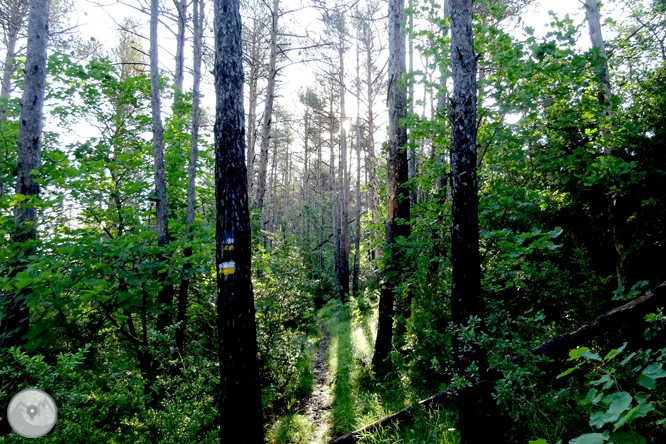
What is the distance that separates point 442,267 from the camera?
5953mm

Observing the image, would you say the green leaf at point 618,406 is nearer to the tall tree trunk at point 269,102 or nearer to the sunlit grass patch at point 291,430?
the sunlit grass patch at point 291,430

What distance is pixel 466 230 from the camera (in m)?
3.22

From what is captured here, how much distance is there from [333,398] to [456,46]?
593 cm

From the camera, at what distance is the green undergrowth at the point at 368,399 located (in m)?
3.83

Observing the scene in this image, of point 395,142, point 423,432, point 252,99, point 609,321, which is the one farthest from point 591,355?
point 252,99

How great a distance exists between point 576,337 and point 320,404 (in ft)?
13.8

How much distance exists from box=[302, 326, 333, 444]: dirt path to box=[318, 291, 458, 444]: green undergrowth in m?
0.13

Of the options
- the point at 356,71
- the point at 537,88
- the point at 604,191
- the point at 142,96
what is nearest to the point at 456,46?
the point at 537,88

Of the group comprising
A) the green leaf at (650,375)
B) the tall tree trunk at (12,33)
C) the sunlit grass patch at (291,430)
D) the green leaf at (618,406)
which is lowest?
the sunlit grass patch at (291,430)

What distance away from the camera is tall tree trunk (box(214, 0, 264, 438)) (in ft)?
11.0

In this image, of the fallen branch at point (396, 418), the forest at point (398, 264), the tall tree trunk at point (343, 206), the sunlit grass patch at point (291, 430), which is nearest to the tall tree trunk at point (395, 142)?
the forest at point (398, 264)

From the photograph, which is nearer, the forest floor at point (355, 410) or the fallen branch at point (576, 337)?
the fallen branch at point (576, 337)

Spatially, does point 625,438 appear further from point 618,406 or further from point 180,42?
point 180,42

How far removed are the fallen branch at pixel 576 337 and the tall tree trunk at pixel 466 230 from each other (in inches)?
28.5
